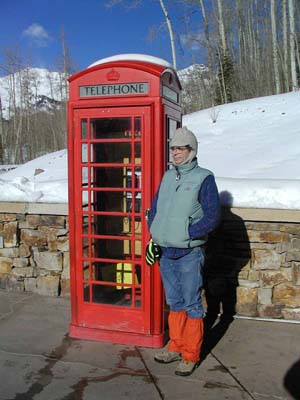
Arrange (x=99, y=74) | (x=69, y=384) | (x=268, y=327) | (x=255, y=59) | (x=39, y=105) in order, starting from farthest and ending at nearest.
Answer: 1. (x=39, y=105)
2. (x=255, y=59)
3. (x=268, y=327)
4. (x=99, y=74)
5. (x=69, y=384)

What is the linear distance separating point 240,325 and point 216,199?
1688 mm

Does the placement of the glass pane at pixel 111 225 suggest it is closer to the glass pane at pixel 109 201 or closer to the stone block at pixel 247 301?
the glass pane at pixel 109 201

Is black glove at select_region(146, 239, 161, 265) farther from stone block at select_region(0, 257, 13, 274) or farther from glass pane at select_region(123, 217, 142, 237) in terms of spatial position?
stone block at select_region(0, 257, 13, 274)

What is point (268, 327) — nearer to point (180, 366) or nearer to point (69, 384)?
point (180, 366)

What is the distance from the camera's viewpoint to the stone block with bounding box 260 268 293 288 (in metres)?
4.25

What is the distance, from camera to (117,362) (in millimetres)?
3473

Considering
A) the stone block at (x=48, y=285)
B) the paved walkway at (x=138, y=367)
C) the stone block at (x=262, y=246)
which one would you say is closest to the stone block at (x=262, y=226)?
the stone block at (x=262, y=246)

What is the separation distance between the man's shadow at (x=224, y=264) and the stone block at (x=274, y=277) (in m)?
0.22

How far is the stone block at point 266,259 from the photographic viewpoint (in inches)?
168

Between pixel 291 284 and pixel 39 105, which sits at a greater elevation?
pixel 39 105

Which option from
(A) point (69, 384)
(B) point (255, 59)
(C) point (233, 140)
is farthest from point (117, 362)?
(B) point (255, 59)

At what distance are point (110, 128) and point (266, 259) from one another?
6.48ft

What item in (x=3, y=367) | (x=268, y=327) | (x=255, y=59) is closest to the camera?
(x=3, y=367)

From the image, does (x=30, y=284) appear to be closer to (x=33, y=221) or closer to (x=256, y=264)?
(x=33, y=221)
